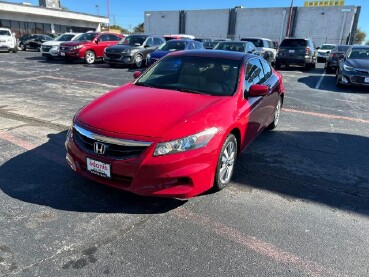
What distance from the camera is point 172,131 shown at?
3.07 m

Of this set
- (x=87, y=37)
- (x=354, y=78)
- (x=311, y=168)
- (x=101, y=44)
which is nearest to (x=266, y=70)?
(x=311, y=168)

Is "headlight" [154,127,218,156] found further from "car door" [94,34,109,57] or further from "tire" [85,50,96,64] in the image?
"car door" [94,34,109,57]

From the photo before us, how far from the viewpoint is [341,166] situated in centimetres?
456

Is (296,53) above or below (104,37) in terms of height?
below

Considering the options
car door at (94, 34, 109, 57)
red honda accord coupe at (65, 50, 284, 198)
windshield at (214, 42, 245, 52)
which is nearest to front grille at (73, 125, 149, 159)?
red honda accord coupe at (65, 50, 284, 198)

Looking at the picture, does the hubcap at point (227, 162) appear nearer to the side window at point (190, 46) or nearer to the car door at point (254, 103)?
the car door at point (254, 103)

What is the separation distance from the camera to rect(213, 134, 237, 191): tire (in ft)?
11.2

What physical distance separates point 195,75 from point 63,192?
2234mm

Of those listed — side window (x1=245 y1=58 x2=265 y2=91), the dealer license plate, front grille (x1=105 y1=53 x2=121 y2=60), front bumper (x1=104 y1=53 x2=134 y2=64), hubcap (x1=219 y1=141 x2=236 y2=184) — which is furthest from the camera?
front grille (x1=105 y1=53 x2=121 y2=60)

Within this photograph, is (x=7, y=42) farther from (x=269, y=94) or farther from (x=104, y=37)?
(x=269, y=94)

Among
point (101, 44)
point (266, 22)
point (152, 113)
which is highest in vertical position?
point (266, 22)

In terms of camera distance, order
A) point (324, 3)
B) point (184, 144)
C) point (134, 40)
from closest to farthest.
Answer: point (184, 144) < point (134, 40) < point (324, 3)

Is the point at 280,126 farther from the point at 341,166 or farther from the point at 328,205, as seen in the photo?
the point at 328,205

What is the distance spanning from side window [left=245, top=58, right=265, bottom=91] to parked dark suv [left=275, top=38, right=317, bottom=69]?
12365 mm
